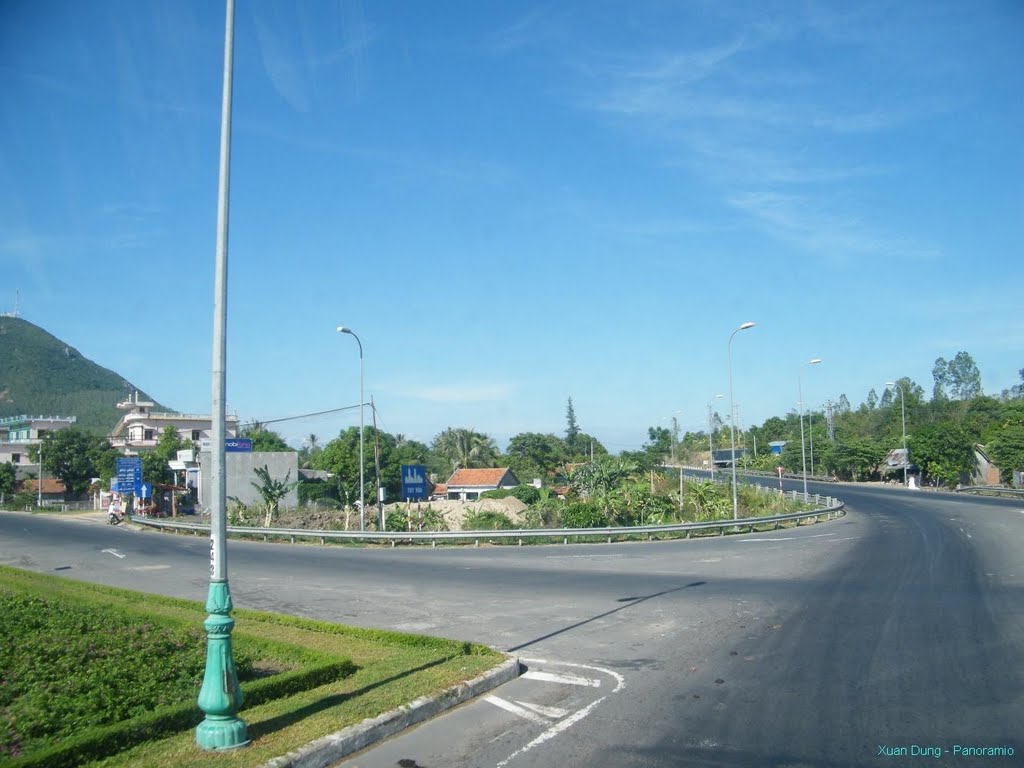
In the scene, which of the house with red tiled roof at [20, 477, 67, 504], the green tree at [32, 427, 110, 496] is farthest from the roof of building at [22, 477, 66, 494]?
the green tree at [32, 427, 110, 496]

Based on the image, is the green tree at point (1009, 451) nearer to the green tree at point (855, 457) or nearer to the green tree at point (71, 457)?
the green tree at point (855, 457)

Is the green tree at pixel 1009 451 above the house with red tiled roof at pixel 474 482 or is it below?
above

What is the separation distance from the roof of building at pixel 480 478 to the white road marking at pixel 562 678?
5881 cm

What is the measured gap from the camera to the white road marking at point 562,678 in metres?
9.59

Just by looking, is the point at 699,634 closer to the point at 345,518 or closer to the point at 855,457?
the point at 345,518

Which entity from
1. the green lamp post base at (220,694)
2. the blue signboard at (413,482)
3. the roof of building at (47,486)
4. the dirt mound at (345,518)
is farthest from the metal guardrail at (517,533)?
the roof of building at (47,486)

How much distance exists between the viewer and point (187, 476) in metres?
70.1

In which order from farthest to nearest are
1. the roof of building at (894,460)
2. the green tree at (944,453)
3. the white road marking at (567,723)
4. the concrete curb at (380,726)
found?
the roof of building at (894,460) < the green tree at (944,453) < the white road marking at (567,723) < the concrete curb at (380,726)

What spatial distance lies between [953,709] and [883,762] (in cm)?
185

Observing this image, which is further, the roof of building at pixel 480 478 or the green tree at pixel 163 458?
the green tree at pixel 163 458

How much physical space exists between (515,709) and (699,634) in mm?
4799

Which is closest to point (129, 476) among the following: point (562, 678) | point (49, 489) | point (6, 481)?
point (6, 481)

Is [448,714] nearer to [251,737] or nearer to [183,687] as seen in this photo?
[251,737]

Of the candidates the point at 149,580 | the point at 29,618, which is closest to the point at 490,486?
the point at 149,580
